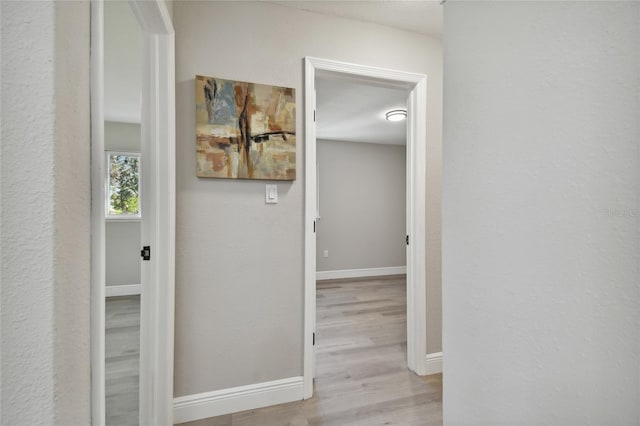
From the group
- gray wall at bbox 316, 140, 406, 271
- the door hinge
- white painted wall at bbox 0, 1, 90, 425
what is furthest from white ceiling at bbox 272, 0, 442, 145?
white painted wall at bbox 0, 1, 90, 425

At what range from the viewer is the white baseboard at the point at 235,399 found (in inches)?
62.2

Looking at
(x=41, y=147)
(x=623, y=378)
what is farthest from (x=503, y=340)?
(x=41, y=147)

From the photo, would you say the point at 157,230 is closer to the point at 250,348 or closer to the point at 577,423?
the point at 250,348

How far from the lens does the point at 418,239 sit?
2074 millimetres

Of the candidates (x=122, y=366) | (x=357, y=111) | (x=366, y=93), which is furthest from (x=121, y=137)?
(x=366, y=93)

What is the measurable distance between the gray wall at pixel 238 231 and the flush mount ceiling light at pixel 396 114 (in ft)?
6.12

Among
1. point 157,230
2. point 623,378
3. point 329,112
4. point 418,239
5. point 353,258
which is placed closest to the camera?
point 623,378

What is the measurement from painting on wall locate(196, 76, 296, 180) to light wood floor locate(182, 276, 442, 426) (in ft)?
4.59

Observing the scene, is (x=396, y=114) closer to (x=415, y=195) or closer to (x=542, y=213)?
(x=415, y=195)

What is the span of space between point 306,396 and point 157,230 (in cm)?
134

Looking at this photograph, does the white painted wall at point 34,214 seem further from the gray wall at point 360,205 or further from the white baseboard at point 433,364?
the gray wall at point 360,205

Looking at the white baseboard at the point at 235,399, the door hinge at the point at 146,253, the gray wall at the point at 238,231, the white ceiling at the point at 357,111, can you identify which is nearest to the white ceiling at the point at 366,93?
the white ceiling at the point at 357,111

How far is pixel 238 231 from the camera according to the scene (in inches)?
66.8

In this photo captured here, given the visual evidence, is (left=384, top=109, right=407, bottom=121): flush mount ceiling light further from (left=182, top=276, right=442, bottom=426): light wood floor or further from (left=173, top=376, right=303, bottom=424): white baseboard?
(left=173, top=376, right=303, bottom=424): white baseboard
